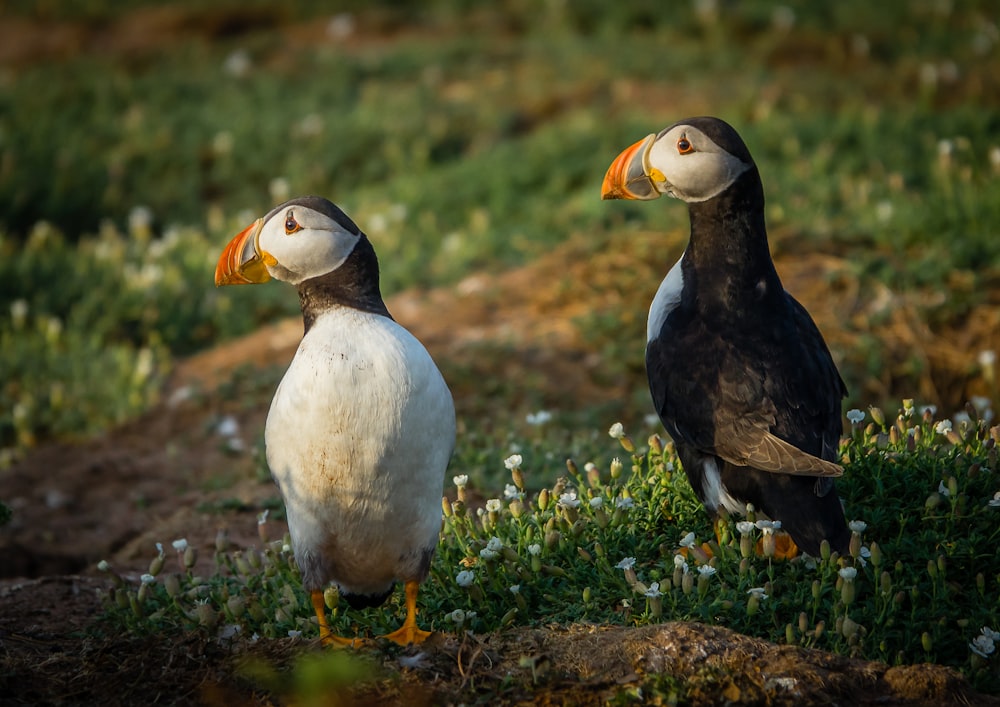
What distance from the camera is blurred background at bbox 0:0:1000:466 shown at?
707 centimetres

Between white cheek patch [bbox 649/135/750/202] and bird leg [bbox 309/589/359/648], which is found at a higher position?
white cheek patch [bbox 649/135/750/202]

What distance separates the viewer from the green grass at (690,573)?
3.64 meters

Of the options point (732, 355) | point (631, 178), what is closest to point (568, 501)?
point (732, 355)

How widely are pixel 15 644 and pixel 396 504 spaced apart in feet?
4.45

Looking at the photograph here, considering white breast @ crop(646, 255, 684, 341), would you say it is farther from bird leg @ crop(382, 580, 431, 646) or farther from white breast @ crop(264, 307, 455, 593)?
bird leg @ crop(382, 580, 431, 646)

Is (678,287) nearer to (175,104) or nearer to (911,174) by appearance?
(911,174)

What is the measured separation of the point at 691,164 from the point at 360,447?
5.02 feet

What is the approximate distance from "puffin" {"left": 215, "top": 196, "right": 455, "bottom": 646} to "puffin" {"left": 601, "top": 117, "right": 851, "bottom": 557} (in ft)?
2.93

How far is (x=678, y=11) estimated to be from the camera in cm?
1355

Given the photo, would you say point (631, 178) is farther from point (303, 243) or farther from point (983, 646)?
point (983, 646)

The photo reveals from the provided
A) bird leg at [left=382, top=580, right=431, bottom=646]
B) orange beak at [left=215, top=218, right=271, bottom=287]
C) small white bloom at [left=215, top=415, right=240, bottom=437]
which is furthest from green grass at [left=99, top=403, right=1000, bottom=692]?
small white bloom at [left=215, top=415, right=240, bottom=437]

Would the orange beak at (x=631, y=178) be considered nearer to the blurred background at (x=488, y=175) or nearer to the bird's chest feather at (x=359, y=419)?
the bird's chest feather at (x=359, y=419)

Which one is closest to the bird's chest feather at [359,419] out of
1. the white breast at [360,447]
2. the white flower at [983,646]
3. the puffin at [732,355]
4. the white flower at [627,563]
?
the white breast at [360,447]

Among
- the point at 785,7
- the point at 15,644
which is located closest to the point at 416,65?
the point at 785,7
